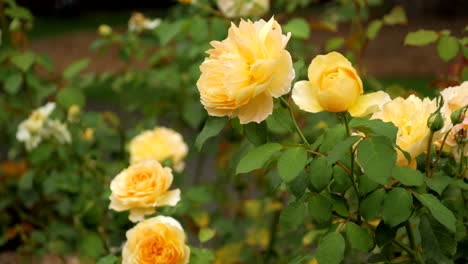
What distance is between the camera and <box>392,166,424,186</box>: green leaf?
0.73 metres

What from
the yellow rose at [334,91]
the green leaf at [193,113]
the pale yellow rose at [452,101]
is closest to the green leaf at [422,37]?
the pale yellow rose at [452,101]

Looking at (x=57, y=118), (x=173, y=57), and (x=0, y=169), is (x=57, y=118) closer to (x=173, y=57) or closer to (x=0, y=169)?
(x=0, y=169)

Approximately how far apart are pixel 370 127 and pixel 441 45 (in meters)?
0.50

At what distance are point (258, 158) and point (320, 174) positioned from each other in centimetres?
8

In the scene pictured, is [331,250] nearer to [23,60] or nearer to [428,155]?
[428,155]

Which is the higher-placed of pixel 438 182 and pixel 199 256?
pixel 438 182

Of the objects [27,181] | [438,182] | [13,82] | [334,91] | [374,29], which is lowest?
[27,181]

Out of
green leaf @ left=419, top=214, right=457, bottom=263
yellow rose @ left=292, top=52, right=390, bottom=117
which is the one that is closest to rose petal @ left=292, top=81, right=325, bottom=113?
yellow rose @ left=292, top=52, right=390, bottom=117

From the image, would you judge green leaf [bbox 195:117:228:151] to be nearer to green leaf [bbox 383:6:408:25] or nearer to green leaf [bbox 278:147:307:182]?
green leaf [bbox 278:147:307:182]

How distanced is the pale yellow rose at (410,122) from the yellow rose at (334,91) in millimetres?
30

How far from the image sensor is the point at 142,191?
1.03 m

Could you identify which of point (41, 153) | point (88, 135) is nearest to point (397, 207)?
point (41, 153)

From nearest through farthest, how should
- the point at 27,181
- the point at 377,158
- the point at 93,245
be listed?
the point at 377,158 < the point at 93,245 < the point at 27,181

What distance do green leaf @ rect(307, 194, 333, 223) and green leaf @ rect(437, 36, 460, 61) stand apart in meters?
0.47
